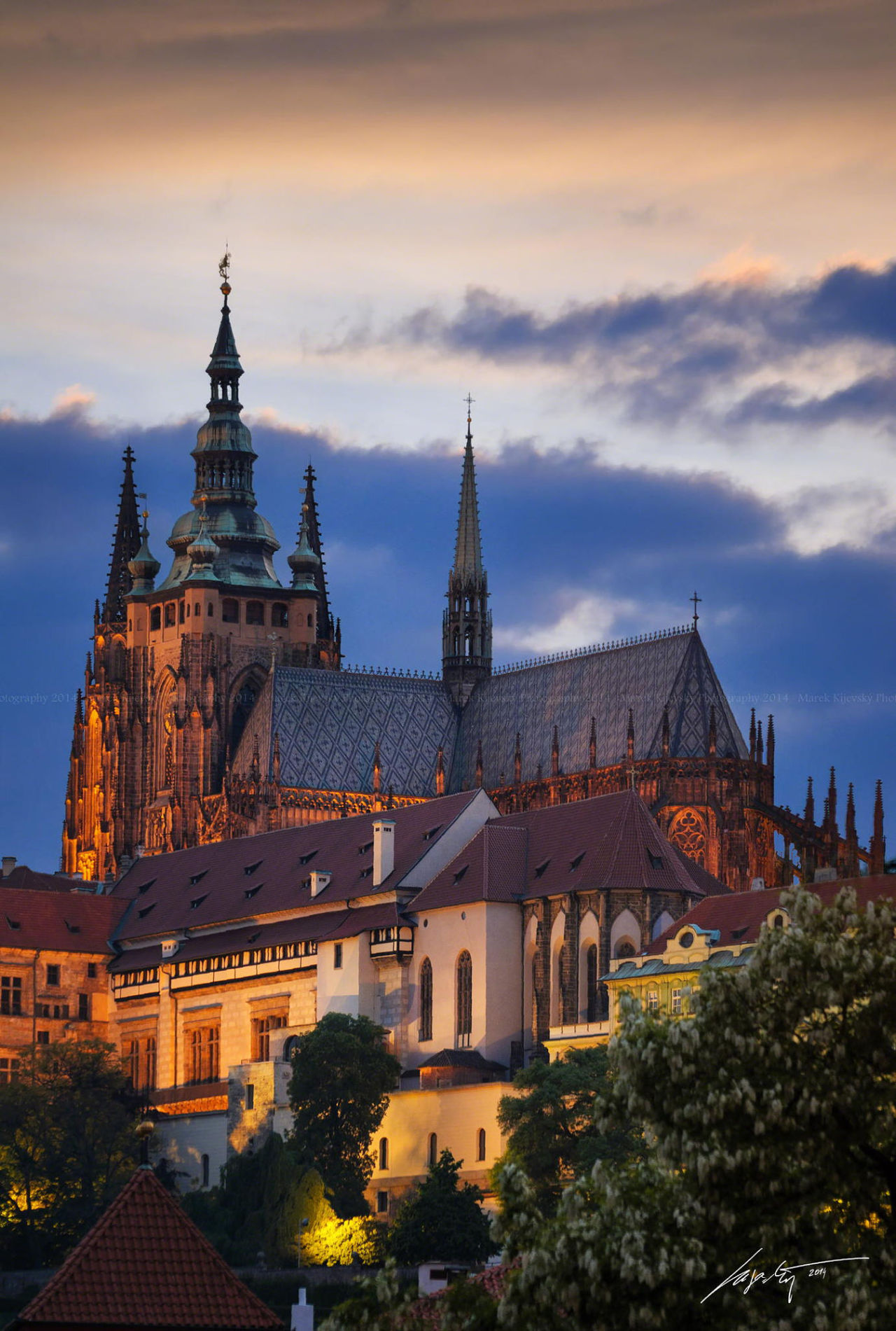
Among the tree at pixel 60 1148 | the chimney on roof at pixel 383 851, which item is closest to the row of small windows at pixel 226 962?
the chimney on roof at pixel 383 851

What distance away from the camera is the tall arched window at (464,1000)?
128 metres

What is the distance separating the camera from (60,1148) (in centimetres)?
12900

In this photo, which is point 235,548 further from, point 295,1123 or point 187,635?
point 295,1123

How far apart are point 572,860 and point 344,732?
50803 millimetres

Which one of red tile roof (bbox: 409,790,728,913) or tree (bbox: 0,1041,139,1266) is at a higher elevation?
red tile roof (bbox: 409,790,728,913)

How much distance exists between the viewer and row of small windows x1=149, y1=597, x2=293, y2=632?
18862cm

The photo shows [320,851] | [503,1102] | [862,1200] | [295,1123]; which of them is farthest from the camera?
[320,851]

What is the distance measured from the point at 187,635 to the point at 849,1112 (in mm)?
143247

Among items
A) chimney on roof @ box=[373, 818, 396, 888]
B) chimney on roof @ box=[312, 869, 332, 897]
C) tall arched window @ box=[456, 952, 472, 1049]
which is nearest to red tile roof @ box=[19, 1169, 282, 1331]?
tall arched window @ box=[456, 952, 472, 1049]

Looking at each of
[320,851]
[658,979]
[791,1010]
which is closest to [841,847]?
[320,851]

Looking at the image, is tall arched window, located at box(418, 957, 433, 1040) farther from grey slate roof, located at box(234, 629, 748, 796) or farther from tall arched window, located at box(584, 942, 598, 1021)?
grey slate roof, located at box(234, 629, 748, 796)

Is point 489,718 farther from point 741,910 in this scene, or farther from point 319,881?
point 741,910

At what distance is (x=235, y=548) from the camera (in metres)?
→ 197

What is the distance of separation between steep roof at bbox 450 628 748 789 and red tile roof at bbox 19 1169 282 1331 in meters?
114
